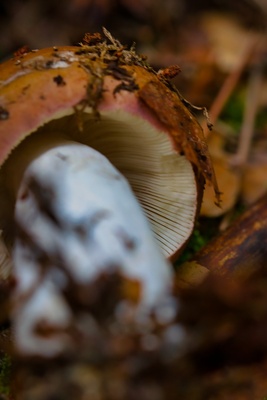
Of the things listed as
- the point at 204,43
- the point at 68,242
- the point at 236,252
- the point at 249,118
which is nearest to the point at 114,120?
the point at 68,242

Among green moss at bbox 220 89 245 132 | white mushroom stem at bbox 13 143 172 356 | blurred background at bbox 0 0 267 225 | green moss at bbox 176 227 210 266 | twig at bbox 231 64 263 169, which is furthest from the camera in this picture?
green moss at bbox 220 89 245 132

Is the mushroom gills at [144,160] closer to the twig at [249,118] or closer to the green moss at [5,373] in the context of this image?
the green moss at [5,373]

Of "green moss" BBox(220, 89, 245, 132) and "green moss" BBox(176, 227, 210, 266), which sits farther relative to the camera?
"green moss" BBox(220, 89, 245, 132)

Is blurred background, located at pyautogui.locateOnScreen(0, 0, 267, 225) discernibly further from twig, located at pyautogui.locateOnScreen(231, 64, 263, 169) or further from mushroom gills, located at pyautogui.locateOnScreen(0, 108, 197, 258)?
mushroom gills, located at pyautogui.locateOnScreen(0, 108, 197, 258)

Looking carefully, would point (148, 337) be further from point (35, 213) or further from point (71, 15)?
point (71, 15)

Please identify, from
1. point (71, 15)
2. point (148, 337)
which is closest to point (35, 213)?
point (148, 337)

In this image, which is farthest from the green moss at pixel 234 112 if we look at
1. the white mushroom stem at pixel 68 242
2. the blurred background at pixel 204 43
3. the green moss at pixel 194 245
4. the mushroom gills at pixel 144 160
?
the white mushroom stem at pixel 68 242

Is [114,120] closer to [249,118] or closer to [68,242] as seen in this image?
[68,242]

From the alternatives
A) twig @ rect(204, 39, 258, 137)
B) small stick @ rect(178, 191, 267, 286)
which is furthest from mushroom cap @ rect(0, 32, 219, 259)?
twig @ rect(204, 39, 258, 137)

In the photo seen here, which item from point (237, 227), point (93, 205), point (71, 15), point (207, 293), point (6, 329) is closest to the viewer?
point (207, 293)
